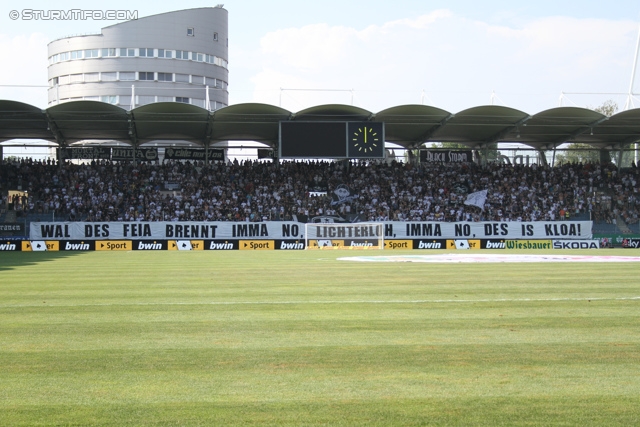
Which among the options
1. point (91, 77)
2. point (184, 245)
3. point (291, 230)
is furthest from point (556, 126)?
point (91, 77)

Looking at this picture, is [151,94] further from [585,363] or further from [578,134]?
[585,363]

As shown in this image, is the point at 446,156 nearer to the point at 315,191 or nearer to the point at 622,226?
the point at 315,191

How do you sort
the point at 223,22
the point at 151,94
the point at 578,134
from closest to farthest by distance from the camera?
1. the point at 578,134
2. the point at 151,94
3. the point at 223,22

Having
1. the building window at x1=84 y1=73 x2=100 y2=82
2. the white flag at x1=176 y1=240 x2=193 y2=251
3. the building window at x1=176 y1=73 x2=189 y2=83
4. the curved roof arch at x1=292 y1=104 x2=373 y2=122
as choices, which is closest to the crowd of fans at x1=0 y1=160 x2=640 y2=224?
the white flag at x1=176 y1=240 x2=193 y2=251

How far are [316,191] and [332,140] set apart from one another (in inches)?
202

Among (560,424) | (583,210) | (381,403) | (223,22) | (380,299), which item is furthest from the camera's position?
(223,22)

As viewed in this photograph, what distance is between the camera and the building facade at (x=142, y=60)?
8675cm

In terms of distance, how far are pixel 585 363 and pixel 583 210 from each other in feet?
145

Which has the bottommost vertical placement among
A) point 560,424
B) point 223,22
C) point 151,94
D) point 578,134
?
point 560,424

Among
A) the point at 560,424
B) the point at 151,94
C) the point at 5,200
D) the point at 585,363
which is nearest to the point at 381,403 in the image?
the point at 560,424

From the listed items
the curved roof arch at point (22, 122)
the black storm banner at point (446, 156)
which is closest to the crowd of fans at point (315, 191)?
the black storm banner at point (446, 156)

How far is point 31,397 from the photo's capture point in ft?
20.2

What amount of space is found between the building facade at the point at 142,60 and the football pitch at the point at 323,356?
76.1 meters

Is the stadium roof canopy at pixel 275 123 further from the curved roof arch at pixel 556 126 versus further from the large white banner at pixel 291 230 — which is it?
the large white banner at pixel 291 230
